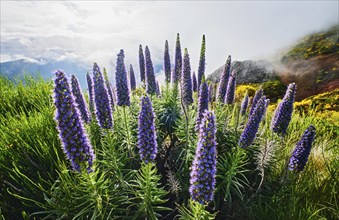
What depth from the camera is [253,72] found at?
20125mm

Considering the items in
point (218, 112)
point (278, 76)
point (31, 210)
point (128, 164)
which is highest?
point (218, 112)

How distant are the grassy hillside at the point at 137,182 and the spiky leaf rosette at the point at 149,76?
2.04ft

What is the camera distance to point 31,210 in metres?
3.88

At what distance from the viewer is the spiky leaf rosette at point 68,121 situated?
101 inches

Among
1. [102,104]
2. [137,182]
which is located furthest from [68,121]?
[137,182]

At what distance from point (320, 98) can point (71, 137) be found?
13.7 meters

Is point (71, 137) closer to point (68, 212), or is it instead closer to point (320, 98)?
point (68, 212)

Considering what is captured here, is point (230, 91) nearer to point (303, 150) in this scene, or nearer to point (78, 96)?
point (303, 150)

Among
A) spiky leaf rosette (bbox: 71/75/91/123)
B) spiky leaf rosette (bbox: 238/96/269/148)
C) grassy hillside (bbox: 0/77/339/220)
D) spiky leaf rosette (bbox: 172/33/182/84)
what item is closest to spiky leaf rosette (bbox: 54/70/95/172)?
grassy hillside (bbox: 0/77/339/220)

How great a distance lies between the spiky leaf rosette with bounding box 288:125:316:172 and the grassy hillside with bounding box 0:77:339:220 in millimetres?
438

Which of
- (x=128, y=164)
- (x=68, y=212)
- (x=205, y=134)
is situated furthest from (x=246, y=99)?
(x=68, y=212)

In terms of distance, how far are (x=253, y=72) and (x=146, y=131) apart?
18.8m

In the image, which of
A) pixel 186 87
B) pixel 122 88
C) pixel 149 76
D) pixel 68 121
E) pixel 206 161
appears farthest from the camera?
pixel 149 76

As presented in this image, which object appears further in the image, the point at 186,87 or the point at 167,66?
the point at 167,66
